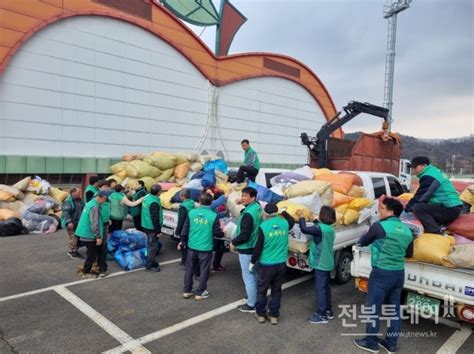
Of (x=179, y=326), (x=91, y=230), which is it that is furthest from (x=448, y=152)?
(x=179, y=326)

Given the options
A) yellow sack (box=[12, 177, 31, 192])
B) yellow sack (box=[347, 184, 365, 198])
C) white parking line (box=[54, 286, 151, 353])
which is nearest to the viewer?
white parking line (box=[54, 286, 151, 353])

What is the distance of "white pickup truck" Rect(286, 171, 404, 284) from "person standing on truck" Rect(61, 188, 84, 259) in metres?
4.30

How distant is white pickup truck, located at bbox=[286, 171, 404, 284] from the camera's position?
5.00 meters

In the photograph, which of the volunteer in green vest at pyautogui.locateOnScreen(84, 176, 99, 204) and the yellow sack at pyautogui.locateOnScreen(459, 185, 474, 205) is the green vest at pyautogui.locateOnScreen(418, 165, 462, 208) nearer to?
the yellow sack at pyautogui.locateOnScreen(459, 185, 474, 205)

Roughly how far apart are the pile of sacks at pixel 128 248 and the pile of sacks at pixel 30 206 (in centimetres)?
362

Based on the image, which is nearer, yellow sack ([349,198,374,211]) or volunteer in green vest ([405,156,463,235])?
volunteer in green vest ([405,156,463,235])

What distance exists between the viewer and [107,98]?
13.1 m

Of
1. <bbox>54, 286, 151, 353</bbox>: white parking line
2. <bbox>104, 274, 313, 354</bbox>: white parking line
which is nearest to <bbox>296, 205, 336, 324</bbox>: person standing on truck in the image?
<bbox>104, 274, 313, 354</bbox>: white parking line

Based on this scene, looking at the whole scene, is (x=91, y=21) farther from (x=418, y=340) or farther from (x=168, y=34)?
(x=418, y=340)

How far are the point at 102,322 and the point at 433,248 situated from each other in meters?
3.93

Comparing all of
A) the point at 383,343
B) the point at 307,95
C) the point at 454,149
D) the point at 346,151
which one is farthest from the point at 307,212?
the point at 454,149

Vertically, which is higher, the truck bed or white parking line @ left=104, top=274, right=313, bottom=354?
the truck bed

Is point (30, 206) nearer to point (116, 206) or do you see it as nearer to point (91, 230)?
point (116, 206)

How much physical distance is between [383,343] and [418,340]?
1.81 ft
